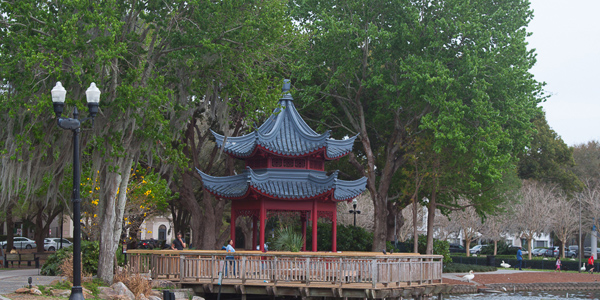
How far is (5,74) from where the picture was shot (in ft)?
61.1

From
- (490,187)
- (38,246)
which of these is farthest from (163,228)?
(490,187)

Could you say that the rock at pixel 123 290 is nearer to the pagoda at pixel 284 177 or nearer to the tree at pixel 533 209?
the pagoda at pixel 284 177

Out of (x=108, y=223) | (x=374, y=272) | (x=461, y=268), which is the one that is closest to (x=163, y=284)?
(x=108, y=223)

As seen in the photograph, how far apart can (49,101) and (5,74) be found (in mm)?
1577

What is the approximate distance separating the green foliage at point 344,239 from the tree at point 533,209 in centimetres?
2265

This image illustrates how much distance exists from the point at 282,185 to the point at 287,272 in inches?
249

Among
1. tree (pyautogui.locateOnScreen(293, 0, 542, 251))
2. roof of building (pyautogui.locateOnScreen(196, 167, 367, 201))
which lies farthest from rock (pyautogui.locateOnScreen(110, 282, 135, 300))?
tree (pyautogui.locateOnScreen(293, 0, 542, 251))

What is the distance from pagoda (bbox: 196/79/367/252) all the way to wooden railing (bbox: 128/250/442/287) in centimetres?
439

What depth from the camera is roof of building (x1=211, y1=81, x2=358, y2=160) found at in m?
28.2

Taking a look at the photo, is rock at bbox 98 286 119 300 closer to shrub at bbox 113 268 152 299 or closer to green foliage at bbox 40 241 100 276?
shrub at bbox 113 268 152 299

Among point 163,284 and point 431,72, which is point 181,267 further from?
point 431,72

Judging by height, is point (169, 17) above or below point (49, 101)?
above

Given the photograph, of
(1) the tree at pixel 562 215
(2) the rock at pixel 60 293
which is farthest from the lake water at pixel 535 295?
(1) the tree at pixel 562 215

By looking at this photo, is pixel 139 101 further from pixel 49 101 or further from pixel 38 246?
pixel 38 246
